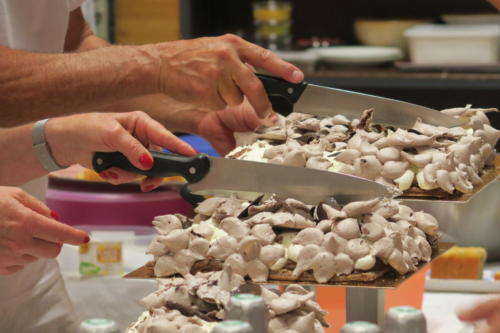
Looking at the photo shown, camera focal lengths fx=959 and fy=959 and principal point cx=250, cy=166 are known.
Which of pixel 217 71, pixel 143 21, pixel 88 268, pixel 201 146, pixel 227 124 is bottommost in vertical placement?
pixel 88 268

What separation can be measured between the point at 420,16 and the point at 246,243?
3183mm

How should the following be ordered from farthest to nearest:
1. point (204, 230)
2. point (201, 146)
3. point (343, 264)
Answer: point (201, 146), point (204, 230), point (343, 264)

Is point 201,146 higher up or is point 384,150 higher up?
point 384,150

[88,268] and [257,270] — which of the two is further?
[88,268]

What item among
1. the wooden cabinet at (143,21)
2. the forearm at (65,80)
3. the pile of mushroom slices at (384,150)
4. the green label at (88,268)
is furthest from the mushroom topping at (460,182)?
the wooden cabinet at (143,21)

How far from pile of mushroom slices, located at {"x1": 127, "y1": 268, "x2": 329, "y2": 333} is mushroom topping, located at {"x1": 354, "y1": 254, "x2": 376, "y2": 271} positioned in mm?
122

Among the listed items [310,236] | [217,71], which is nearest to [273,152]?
[217,71]

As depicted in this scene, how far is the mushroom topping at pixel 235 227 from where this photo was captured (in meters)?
1.63

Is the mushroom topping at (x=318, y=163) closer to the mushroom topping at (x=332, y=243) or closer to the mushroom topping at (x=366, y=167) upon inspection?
the mushroom topping at (x=366, y=167)

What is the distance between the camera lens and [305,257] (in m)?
1.58

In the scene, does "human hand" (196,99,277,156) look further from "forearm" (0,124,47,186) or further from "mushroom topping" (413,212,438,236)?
"mushroom topping" (413,212,438,236)

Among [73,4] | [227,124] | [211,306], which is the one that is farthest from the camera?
[73,4]

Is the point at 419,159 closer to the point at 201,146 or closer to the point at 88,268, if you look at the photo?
the point at 88,268

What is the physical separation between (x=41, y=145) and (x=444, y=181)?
830 mm
